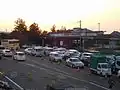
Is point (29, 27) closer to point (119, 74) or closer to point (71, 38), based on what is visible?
point (71, 38)

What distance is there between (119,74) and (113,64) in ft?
15.5

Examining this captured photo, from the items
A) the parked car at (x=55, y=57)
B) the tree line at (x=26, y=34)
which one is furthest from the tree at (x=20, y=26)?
the parked car at (x=55, y=57)

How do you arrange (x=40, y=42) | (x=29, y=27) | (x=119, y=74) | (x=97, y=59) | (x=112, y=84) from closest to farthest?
(x=112, y=84)
(x=119, y=74)
(x=97, y=59)
(x=40, y=42)
(x=29, y=27)

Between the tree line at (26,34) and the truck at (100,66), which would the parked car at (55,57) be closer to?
the truck at (100,66)

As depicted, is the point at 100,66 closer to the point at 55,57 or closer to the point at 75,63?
the point at 75,63

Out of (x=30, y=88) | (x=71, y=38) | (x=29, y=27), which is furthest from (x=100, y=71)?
(x=29, y=27)

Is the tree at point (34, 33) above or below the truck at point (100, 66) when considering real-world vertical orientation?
above

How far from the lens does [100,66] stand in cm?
3625

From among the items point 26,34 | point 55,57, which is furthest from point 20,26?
point 55,57

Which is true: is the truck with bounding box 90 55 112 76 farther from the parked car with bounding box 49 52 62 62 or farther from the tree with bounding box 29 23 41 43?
the tree with bounding box 29 23 41 43

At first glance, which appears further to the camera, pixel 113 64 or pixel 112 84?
pixel 113 64

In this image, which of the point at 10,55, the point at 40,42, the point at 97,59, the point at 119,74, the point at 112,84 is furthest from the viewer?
the point at 40,42

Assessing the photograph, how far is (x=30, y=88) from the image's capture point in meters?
25.3

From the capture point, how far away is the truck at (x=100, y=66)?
35469mm
